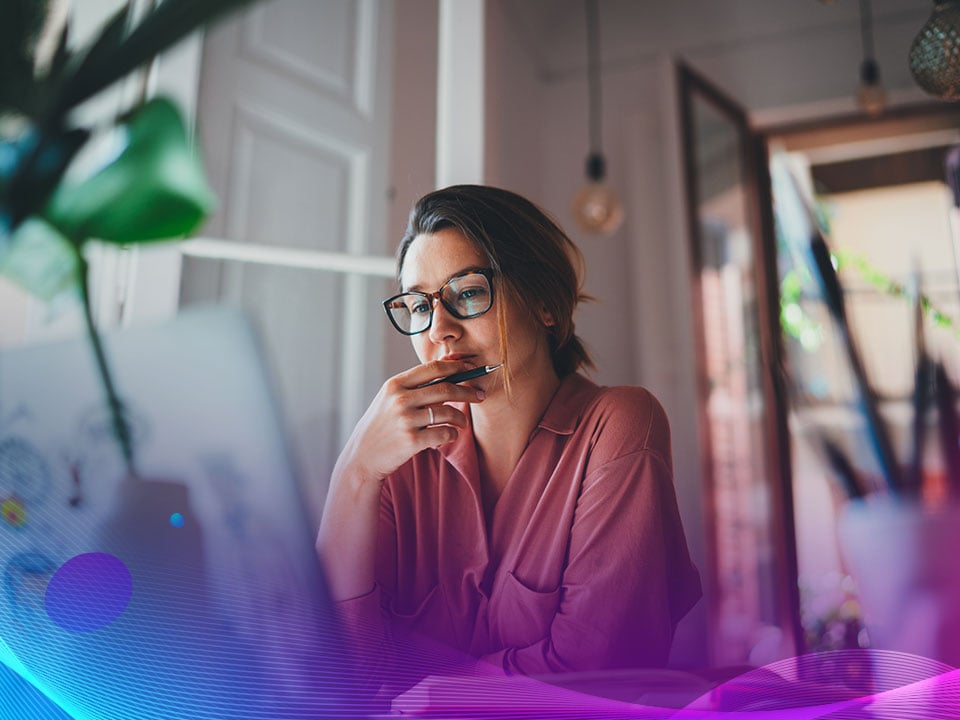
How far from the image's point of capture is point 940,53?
363mm

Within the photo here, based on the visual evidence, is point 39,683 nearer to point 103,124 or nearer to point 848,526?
point 103,124

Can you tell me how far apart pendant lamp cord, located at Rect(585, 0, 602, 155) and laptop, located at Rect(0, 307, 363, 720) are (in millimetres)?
239

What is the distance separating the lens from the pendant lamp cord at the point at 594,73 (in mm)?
410

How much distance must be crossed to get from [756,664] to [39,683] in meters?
0.38

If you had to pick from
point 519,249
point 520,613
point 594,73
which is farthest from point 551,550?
point 594,73

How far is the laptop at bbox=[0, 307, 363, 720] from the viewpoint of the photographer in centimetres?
33

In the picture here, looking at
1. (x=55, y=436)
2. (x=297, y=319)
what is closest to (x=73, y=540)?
(x=55, y=436)

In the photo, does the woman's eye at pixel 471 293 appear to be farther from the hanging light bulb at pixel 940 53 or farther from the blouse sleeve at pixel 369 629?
the hanging light bulb at pixel 940 53

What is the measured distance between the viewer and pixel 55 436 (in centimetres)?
38

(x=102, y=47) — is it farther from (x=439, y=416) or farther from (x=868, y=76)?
(x=868, y=76)

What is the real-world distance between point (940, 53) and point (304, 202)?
1.15 ft

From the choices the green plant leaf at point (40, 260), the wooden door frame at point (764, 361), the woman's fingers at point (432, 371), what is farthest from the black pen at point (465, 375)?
the green plant leaf at point (40, 260)

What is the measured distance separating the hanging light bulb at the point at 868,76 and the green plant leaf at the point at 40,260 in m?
0.45

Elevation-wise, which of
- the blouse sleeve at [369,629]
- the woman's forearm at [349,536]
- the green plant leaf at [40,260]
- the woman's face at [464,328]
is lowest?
the blouse sleeve at [369,629]
